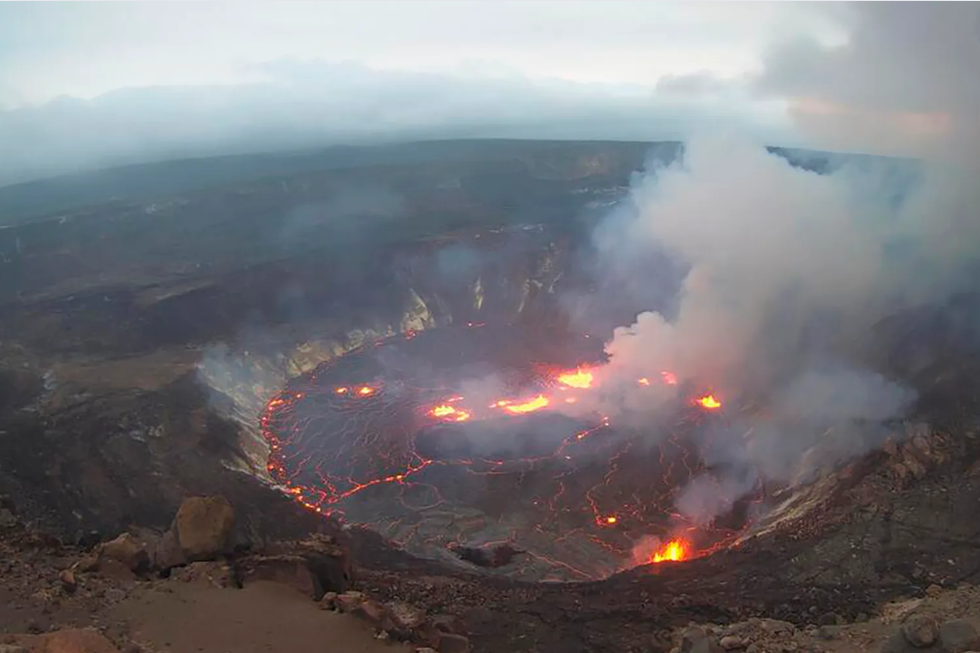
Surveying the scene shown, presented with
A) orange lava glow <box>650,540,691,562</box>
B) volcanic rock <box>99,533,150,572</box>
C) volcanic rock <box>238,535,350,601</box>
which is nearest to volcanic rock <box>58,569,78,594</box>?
volcanic rock <box>99,533,150,572</box>

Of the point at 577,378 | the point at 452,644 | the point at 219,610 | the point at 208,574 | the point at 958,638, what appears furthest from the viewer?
the point at 577,378

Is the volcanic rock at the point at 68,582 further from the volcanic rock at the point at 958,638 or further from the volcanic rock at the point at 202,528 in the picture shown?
the volcanic rock at the point at 958,638

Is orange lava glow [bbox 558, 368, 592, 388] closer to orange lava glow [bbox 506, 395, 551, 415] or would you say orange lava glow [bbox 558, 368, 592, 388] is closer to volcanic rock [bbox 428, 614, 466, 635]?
orange lava glow [bbox 506, 395, 551, 415]

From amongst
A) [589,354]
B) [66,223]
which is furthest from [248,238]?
[589,354]

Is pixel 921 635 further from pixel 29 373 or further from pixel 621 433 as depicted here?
pixel 29 373

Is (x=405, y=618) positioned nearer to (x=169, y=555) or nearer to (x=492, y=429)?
(x=169, y=555)

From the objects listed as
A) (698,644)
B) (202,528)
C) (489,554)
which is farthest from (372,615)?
(489,554)
